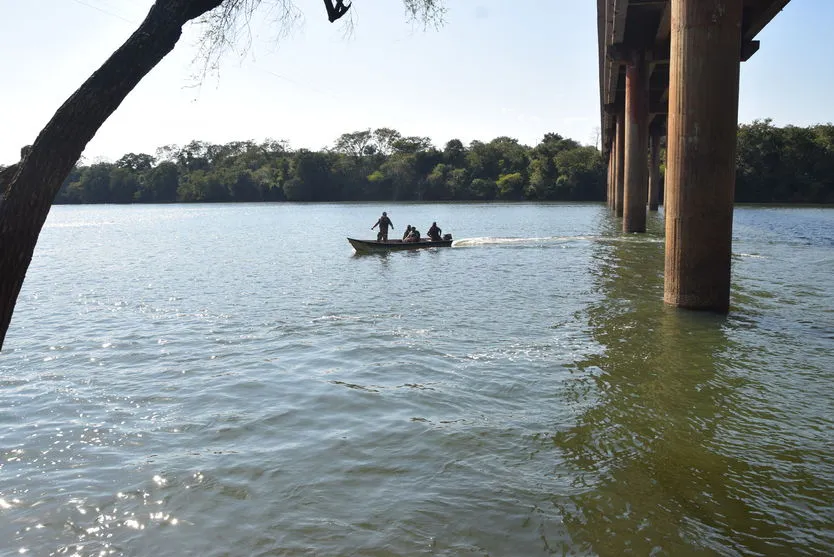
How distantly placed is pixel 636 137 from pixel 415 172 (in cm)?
10709

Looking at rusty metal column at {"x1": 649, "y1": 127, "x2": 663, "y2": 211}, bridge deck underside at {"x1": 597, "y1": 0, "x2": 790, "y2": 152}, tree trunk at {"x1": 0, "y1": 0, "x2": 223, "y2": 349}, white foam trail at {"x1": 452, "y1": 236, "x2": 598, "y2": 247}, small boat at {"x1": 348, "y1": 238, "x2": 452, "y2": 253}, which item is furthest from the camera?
rusty metal column at {"x1": 649, "y1": 127, "x2": 663, "y2": 211}

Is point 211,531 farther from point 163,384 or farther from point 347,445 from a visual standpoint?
point 163,384

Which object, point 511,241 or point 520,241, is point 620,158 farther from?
point 511,241

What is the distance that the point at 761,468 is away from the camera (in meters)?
5.83

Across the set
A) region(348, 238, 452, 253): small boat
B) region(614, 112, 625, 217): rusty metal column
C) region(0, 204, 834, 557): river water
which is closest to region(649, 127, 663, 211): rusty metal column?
region(614, 112, 625, 217): rusty metal column

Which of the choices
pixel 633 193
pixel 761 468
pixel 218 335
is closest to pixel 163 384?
pixel 218 335

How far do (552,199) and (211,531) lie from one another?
111 m

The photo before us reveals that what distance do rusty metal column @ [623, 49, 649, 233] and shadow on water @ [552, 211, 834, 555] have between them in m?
20.0

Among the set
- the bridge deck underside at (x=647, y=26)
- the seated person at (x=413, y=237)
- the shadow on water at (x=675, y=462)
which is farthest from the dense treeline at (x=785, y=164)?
the shadow on water at (x=675, y=462)

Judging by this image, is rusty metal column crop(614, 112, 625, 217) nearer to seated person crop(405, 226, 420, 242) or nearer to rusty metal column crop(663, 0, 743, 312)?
seated person crop(405, 226, 420, 242)

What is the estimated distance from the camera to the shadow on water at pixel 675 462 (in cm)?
470

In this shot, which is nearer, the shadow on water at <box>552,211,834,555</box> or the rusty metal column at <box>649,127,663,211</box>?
the shadow on water at <box>552,211,834,555</box>

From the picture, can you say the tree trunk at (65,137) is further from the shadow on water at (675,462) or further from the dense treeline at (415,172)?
the dense treeline at (415,172)

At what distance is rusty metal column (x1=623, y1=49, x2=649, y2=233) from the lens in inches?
1111
